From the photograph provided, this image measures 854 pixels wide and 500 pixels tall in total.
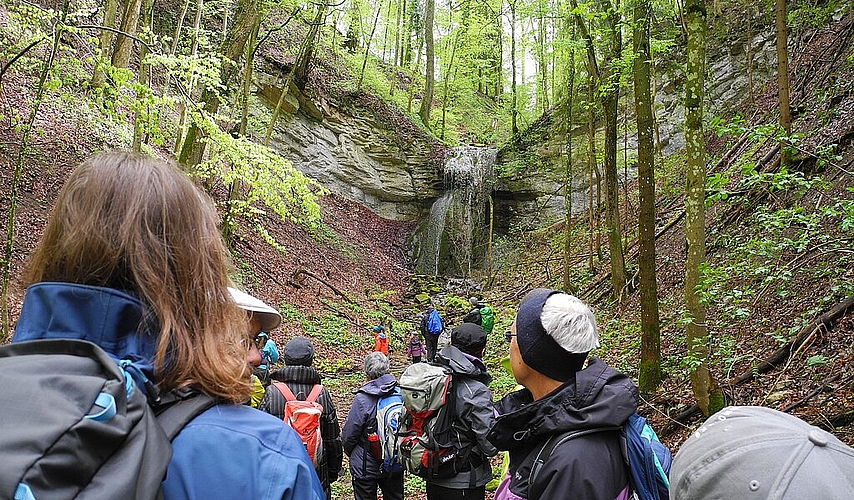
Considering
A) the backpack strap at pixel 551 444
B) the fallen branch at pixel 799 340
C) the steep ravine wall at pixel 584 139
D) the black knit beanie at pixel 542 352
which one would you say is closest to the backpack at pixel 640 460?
the backpack strap at pixel 551 444

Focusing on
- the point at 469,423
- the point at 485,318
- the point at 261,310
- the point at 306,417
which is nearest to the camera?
the point at 261,310

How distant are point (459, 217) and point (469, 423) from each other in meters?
19.4

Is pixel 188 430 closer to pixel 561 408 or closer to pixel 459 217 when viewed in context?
pixel 561 408

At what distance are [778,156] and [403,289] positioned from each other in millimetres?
→ 13010

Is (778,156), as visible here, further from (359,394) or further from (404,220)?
(404,220)

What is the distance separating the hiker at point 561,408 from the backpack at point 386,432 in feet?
6.86

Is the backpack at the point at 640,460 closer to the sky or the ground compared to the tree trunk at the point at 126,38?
closer to the ground

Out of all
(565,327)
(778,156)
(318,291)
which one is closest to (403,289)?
(318,291)

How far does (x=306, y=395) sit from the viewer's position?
443 centimetres

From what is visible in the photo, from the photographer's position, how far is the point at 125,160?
1.31 meters

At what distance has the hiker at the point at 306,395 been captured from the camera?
430 centimetres

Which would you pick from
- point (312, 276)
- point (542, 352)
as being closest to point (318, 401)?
point (542, 352)

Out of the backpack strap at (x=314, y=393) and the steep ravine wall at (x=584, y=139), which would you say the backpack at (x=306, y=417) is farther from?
the steep ravine wall at (x=584, y=139)

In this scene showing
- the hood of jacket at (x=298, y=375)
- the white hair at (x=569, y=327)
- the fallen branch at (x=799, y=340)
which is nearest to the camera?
the white hair at (x=569, y=327)
